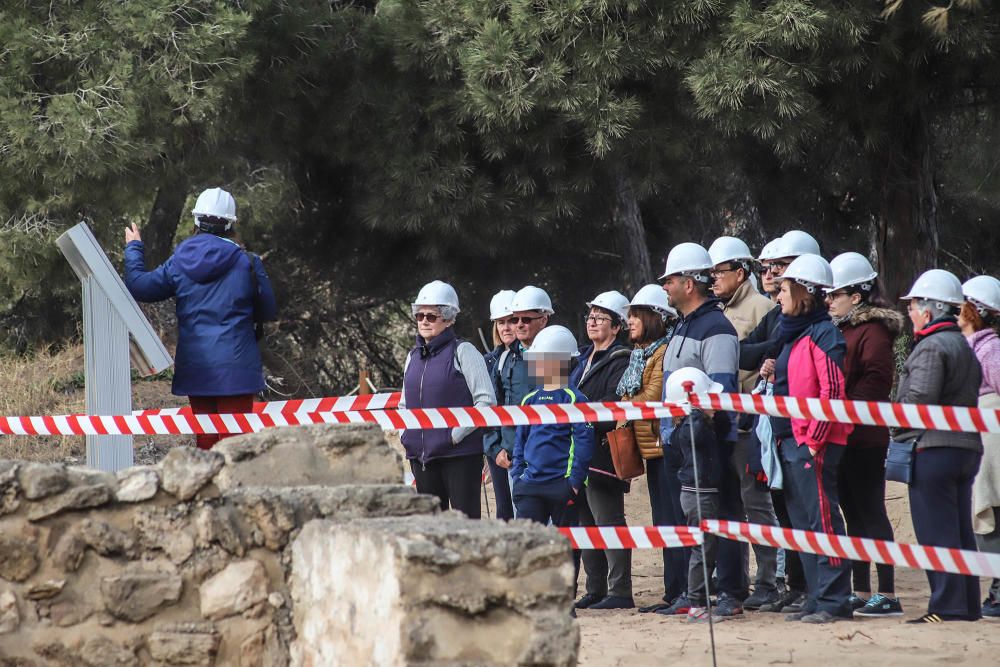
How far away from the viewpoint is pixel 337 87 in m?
11.8

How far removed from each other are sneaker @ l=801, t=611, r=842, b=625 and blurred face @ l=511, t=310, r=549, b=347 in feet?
7.73

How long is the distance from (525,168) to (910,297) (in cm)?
541

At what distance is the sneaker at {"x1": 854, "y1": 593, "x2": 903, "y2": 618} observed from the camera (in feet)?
22.0

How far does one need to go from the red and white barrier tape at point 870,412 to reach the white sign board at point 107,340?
2.98 m

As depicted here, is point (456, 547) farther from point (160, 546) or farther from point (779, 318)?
point (779, 318)

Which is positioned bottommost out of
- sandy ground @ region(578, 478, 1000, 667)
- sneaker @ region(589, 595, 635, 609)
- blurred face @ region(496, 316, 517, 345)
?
sandy ground @ region(578, 478, 1000, 667)

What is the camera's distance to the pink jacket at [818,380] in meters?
6.28

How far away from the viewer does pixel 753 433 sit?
689 cm

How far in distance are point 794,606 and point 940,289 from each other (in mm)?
1776

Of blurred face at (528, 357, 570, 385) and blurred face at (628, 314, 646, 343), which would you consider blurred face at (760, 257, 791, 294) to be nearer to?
blurred face at (628, 314, 646, 343)

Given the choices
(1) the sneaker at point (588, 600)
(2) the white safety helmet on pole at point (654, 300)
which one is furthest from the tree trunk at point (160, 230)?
(1) the sneaker at point (588, 600)

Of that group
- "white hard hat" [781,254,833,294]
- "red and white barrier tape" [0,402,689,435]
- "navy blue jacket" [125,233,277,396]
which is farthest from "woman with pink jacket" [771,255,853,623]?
"navy blue jacket" [125,233,277,396]

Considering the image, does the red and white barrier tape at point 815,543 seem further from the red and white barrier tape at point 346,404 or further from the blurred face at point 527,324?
the red and white barrier tape at point 346,404

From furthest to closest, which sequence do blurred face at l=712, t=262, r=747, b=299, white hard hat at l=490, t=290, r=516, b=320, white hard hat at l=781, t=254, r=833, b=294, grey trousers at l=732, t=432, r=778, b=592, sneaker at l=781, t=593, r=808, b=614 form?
white hard hat at l=490, t=290, r=516, b=320
blurred face at l=712, t=262, r=747, b=299
grey trousers at l=732, t=432, r=778, b=592
sneaker at l=781, t=593, r=808, b=614
white hard hat at l=781, t=254, r=833, b=294
